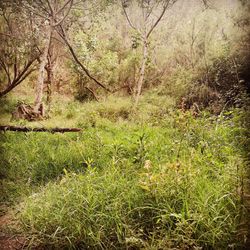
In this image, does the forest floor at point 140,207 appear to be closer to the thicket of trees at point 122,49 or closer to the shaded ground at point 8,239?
the shaded ground at point 8,239

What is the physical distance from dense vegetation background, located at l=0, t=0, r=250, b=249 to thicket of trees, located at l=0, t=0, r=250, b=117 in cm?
6

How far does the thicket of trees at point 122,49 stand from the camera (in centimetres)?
873

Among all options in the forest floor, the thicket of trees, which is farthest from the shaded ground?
the thicket of trees

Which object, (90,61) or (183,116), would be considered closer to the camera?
(183,116)

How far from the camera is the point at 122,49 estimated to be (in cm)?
1291

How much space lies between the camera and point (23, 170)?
12.3ft

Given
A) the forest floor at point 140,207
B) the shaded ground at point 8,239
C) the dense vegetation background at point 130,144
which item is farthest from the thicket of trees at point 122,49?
the shaded ground at point 8,239

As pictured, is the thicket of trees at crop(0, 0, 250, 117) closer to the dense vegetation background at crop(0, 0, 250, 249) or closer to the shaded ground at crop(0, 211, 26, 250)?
the dense vegetation background at crop(0, 0, 250, 249)

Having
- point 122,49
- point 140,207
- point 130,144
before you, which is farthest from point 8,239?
point 122,49

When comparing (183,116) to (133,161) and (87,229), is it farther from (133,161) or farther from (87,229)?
(87,229)

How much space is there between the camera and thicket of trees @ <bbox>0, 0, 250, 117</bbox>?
8.73 m

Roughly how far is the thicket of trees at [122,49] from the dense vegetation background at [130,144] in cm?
6

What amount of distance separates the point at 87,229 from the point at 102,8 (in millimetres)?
9344

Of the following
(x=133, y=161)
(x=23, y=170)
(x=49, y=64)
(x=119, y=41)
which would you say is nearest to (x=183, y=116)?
(x=133, y=161)
